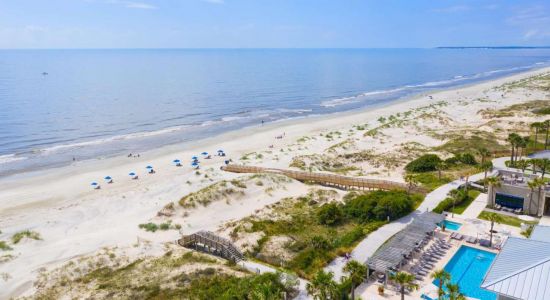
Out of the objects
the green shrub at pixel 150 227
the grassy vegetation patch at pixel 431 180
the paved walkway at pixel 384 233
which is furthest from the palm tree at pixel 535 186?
the green shrub at pixel 150 227

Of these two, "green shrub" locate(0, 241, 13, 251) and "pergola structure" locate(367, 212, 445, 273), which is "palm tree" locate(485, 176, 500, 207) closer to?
"pergola structure" locate(367, 212, 445, 273)

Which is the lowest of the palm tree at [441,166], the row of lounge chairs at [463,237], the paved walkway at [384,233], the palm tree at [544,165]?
the row of lounge chairs at [463,237]

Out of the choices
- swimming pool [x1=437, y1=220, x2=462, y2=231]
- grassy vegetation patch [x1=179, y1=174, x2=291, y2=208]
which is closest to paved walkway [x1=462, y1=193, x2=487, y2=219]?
swimming pool [x1=437, y1=220, x2=462, y2=231]

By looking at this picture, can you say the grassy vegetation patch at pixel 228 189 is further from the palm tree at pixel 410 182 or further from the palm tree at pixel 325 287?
the palm tree at pixel 325 287

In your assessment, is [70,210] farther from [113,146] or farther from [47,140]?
[47,140]

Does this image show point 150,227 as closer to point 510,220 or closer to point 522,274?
point 522,274

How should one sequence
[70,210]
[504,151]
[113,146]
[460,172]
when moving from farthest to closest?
[113,146] < [504,151] < [460,172] < [70,210]

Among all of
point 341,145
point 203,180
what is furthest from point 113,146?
point 341,145
